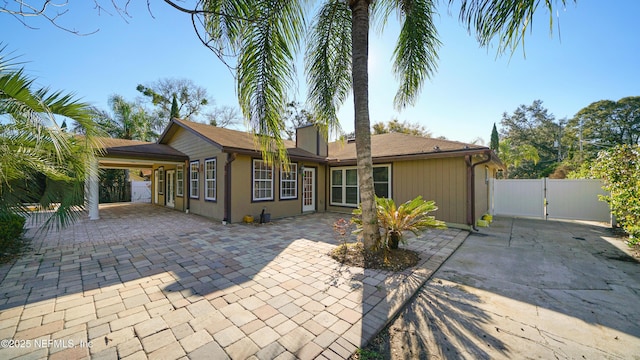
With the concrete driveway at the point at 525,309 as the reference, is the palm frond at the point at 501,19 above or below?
above

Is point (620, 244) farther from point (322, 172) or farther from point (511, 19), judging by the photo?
point (322, 172)

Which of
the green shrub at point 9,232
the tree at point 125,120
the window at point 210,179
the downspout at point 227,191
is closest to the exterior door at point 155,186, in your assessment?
the tree at point 125,120

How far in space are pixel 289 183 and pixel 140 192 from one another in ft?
40.6

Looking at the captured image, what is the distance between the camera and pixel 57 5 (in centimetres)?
218

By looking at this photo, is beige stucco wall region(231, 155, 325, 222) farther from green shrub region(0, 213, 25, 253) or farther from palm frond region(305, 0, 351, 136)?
green shrub region(0, 213, 25, 253)

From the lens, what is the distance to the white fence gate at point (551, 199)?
834cm

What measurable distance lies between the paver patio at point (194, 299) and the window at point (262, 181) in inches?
124

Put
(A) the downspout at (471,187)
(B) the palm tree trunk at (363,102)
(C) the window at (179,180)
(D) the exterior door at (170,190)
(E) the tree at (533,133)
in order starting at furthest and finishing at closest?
(E) the tree at (533,133), (D) the exterior door at (170,190), (C) the window at (179,180), (A) the downspout at (471,187), (B) the palm tree trunk at (363,102)

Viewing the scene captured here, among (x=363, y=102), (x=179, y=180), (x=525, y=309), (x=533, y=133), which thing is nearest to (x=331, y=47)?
(x=363, y=102)

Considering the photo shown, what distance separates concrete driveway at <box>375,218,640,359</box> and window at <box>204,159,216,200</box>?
739cm

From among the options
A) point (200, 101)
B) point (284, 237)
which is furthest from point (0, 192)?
point (200, 101)

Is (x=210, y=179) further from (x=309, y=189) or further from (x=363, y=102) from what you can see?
(x=363, y=102)

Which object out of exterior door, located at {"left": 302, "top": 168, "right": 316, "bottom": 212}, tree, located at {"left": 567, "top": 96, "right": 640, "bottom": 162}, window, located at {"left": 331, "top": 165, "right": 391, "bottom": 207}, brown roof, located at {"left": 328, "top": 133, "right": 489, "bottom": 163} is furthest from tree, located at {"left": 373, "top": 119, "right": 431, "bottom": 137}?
exterior door, located at {"left": 302, "top": 168, "right": 316, "bottom": 212}

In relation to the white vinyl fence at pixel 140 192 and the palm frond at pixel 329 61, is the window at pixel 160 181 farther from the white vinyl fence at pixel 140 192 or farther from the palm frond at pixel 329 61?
the palm frond at pixel 329 61
